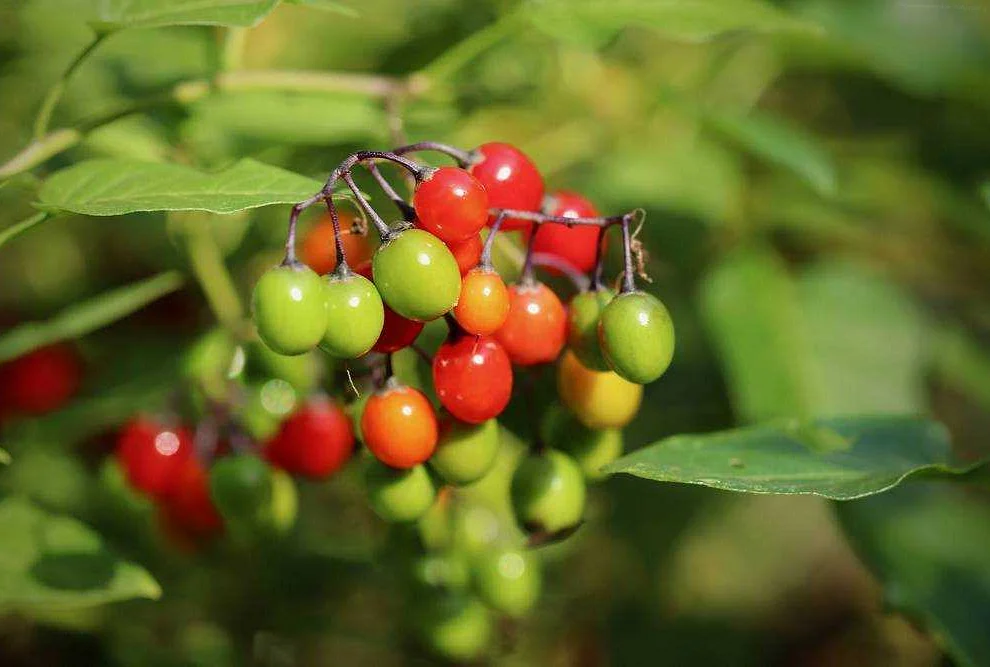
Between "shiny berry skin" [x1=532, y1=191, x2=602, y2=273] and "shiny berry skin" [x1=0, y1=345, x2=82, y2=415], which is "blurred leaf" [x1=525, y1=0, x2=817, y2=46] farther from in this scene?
"shiny berry skin" [x1=0, y1=345, x2=82, y2=415]

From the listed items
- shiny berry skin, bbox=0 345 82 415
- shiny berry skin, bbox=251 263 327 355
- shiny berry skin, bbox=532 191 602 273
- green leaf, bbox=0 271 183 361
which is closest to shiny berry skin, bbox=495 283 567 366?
shiny berry skin, bbox=532 191 602 273

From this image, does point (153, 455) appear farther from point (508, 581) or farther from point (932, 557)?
point (932, 557)

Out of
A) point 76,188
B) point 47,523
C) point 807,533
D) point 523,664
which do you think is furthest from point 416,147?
point 807,533

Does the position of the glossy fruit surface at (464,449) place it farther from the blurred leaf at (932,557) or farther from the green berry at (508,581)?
the blurred leaf at (932,557)

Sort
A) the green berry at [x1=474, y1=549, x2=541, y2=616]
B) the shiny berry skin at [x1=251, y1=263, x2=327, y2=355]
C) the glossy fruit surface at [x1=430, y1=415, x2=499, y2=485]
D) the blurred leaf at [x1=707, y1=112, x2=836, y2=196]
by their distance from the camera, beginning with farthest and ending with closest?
the blurred leaf at [x1=707, y1=112, x2=836, y2=196]
the green berry at [x1=474, y1=549, x2=541, y2=616]
the glossy fruit surface at [x1=430, y1=415, x2=499, y2=485]
the shiny berry skin at [x1=251, y1=263, x2=327, y2=355]

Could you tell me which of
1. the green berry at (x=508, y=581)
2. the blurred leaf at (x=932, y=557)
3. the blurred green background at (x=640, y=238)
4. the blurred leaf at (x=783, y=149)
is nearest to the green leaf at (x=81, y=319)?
the blurred green background at (x=640, y=238)

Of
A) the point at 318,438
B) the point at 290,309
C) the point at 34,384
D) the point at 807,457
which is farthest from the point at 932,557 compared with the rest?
the point at 34,384

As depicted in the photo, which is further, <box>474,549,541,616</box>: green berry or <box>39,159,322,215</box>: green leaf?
<box>474,549,541,616</box>: green berry
